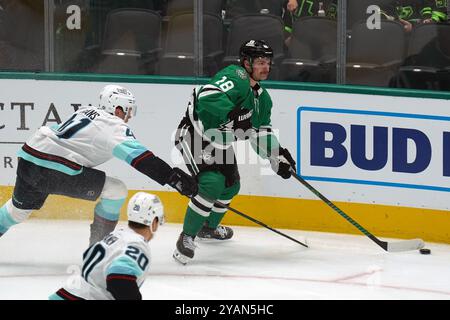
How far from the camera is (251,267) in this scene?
610 cm

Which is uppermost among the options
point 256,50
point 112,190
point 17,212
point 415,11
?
point 415,11

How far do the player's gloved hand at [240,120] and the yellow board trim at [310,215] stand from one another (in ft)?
2.27

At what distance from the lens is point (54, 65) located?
733 centimetres

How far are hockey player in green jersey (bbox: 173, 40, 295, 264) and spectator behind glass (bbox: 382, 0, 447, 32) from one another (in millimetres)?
953

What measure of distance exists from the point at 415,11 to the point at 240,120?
1.26 m

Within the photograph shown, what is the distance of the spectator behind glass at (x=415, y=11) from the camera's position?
6.73 meters

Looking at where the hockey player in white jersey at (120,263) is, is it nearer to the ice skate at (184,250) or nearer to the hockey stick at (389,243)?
the ice skate at (184,250)

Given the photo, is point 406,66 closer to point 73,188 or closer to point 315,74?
point 315,74

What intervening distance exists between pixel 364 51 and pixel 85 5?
5.70 ft

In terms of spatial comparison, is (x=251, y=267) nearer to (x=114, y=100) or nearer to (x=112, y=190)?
(x=112, y=190)

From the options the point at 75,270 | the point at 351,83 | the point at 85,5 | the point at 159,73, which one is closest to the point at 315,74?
the point at 351,83

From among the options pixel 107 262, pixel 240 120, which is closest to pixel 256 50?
pixel 240 120

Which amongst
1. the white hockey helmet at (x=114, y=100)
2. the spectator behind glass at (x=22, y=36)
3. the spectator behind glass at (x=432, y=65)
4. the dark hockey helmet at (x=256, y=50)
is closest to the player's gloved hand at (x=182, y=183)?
the white hockey helmet at (x=114, y=100)
